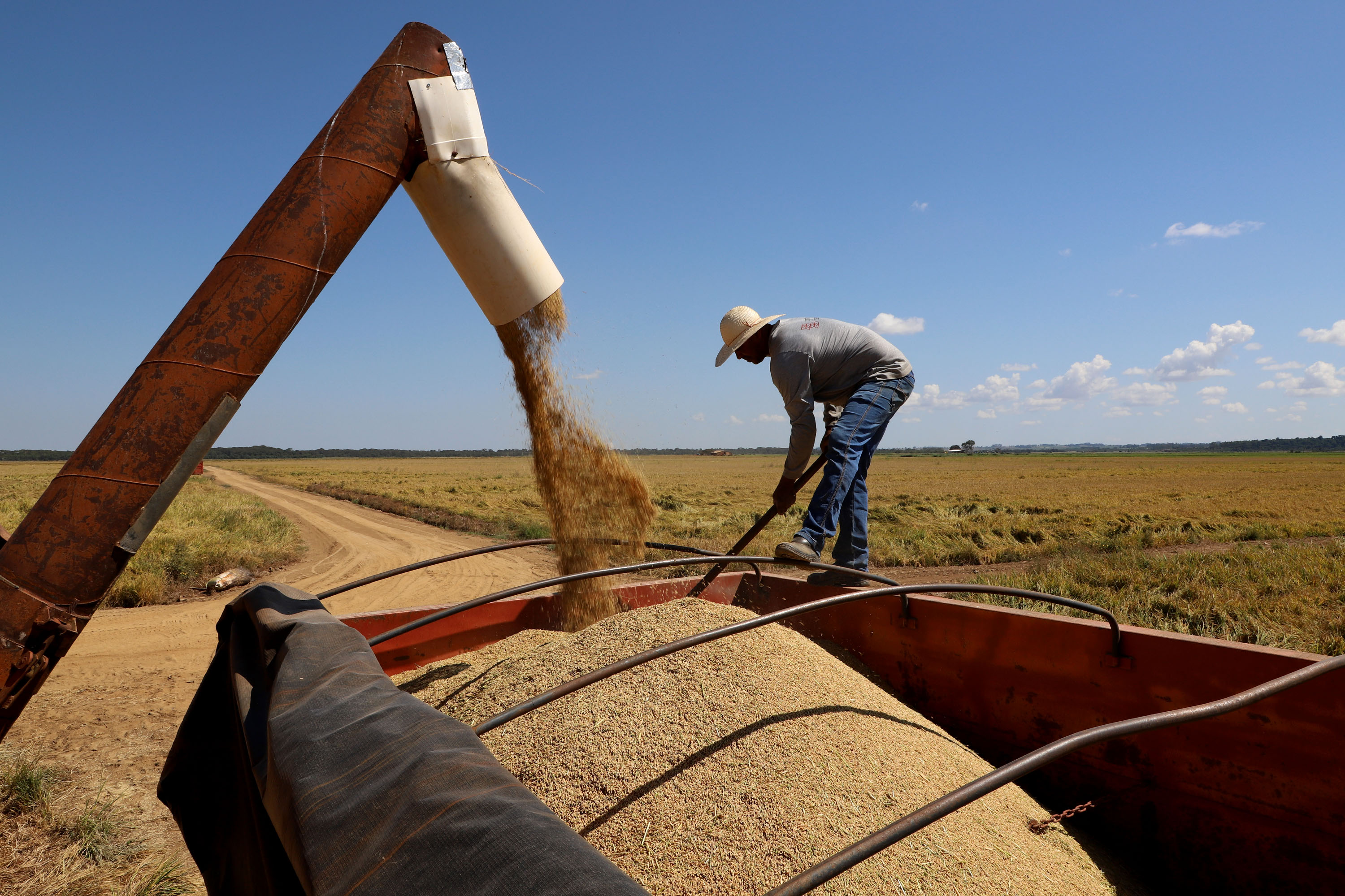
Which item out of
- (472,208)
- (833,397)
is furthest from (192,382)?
(833,397)

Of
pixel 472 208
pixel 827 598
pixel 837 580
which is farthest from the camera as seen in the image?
pixel 837 580

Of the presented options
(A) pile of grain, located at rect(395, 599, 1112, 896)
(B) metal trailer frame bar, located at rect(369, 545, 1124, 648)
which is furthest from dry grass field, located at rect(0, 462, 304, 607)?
(A) pile of grain, located at rect(395, 599, 1112, 896)

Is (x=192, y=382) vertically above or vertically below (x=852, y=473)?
above

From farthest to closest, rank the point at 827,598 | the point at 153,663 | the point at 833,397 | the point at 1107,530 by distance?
the point at 1107,530, the point at 153,663, the point at 833,397, the point at 827,598

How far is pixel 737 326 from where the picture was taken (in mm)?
3621

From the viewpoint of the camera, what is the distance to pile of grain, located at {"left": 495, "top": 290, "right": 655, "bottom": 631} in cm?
287

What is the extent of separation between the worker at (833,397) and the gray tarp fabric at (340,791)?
228 cm

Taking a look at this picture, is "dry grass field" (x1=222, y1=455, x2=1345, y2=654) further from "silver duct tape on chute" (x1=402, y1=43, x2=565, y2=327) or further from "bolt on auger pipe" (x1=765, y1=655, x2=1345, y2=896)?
"bolt on auger pipe" (x1=765, y1=655, x2=1345, y2=896)

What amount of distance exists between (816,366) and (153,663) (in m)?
4.51

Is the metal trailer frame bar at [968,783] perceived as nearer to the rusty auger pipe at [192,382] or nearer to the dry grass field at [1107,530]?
the rusty auger pipe at [192,382]

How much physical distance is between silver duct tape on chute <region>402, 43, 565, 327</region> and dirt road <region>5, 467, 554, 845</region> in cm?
212

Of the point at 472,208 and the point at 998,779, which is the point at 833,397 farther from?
the point at 998,779

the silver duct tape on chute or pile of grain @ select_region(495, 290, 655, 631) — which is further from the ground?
the silver duct tape on chute

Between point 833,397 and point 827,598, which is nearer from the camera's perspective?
point 827,598
